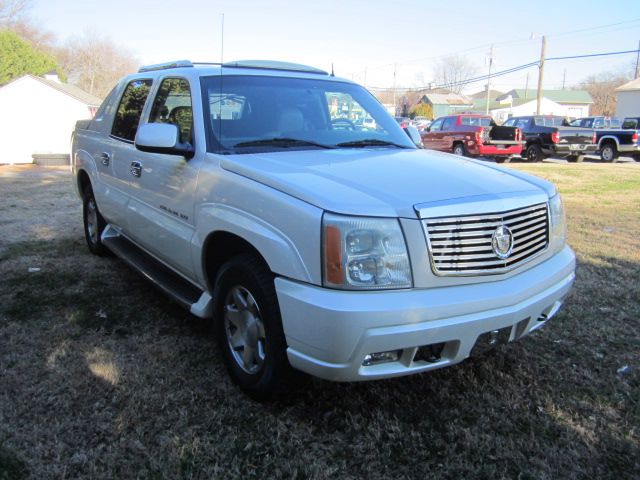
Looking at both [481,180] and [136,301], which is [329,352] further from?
[136,301]

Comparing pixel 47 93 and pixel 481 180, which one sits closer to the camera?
pixel 481 180

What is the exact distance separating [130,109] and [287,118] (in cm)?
175

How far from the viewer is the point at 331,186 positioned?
2516 mm

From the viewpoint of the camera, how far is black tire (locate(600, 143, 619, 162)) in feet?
67.4

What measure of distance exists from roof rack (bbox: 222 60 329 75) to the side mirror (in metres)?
0.88

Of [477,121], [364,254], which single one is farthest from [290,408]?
[477,121]

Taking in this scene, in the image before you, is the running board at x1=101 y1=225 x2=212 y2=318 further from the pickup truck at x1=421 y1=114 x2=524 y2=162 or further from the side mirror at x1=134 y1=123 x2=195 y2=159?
the pickup truck at x1=421 y1=114 x2=524 y2=162

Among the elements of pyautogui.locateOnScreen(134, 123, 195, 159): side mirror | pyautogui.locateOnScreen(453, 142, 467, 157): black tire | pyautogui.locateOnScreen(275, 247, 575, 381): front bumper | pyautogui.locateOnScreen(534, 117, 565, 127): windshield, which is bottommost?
pyautogui.locateOnScreen(275, 247, 575, 381): front bumper

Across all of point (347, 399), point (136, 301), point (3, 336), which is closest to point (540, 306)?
point (347, 399)

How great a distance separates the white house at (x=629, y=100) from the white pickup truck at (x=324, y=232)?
176 ft

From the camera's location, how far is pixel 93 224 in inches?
226

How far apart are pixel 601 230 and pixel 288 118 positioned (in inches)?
209

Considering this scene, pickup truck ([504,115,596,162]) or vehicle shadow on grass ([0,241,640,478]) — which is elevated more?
pickup truck ([504,115,596,162])

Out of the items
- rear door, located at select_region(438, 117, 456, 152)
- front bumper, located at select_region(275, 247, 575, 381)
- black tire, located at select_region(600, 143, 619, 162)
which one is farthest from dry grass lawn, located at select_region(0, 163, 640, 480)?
black tire, located at select_region(600, 143, 619, 162)
